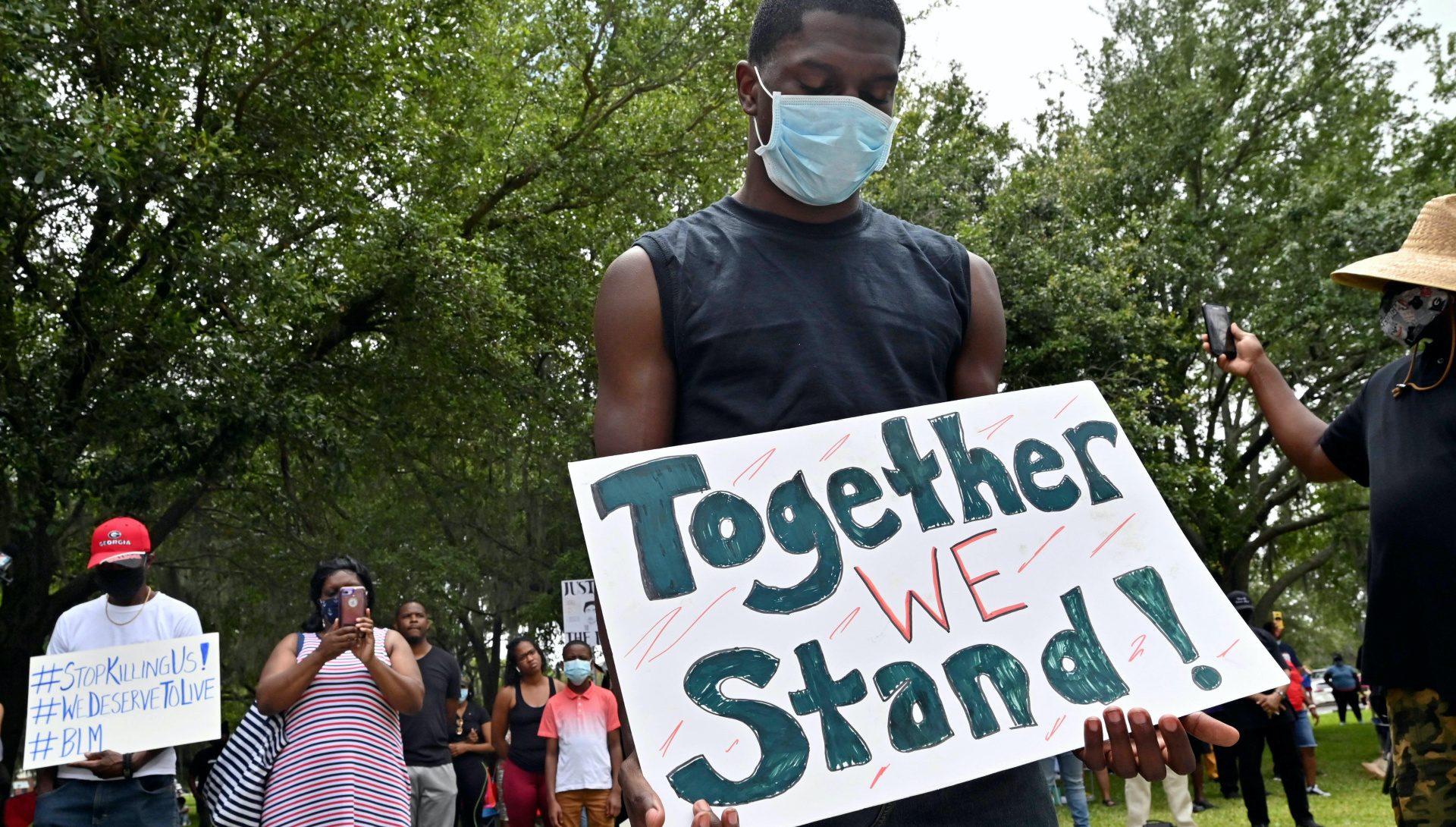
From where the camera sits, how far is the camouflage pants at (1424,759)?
3.10 meters

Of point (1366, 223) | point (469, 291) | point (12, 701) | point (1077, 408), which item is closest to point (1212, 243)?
point (1366, 223)

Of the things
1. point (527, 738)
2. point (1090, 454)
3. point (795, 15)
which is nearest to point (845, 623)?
point (1090, 454)

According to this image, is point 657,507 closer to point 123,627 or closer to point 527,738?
point 123,627

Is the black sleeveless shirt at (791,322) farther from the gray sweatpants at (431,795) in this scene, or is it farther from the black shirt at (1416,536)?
the gray sweatpants at (431,795)

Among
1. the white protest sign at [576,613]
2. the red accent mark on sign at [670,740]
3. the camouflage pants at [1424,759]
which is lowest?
the camouflage pants at [1424,759]

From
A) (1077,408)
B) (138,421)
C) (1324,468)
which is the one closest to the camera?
(1077,408)

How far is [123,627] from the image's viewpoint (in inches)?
227

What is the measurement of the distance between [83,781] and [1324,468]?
501 cm

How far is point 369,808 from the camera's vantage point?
4684 mm

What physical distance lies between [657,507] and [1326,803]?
42.4ft

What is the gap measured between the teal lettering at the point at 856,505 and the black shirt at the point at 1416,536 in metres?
1.77

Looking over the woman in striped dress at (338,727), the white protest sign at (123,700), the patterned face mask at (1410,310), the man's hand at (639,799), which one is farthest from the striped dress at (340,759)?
the patterned face mask at (1410,310)

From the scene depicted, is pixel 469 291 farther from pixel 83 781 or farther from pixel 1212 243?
pixel 1212 243

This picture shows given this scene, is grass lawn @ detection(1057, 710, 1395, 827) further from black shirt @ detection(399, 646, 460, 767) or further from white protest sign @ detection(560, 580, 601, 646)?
white protest sign @ detection(560, 580, 601, 646)
